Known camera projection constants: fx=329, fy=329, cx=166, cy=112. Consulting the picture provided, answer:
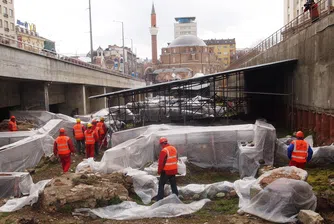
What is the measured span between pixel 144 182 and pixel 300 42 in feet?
36.1

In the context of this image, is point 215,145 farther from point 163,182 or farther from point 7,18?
point 7,18

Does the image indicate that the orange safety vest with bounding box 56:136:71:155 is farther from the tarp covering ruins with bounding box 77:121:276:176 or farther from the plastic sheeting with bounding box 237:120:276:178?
the plastic sheeting with bounding box 237:120:276:178

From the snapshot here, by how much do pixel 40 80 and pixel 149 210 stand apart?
588 inches

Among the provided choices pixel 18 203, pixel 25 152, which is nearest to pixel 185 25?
pixel 25 152

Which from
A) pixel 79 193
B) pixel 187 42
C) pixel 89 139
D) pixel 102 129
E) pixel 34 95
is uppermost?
pixel 187 42

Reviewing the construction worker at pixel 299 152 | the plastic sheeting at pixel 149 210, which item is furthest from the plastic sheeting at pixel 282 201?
the construction worker at pixel 299 152

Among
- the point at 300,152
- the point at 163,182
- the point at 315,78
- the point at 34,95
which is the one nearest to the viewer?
the point at 163,182

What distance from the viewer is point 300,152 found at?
8.43 meters

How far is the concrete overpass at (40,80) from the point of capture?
15984 mm

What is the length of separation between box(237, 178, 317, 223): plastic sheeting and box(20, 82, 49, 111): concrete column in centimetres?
1781

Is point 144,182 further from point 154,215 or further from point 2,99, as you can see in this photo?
point 2,99

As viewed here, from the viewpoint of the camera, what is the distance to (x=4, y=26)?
212ft

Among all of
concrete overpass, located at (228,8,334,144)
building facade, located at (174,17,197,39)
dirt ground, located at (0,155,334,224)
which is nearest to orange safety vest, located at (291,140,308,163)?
dirt ground, located at (0,155,334,224)

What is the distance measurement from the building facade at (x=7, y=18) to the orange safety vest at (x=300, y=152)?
63408mm
